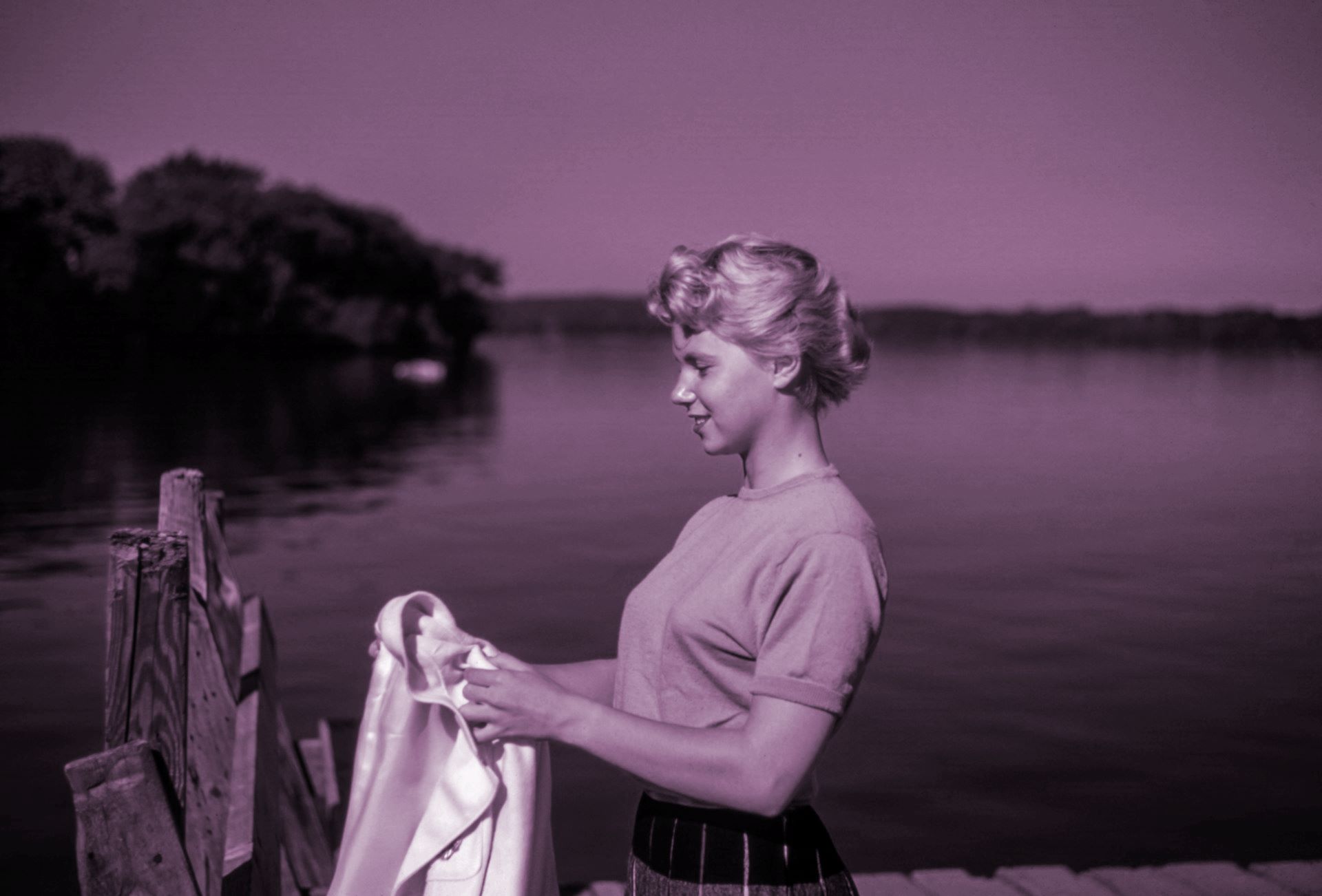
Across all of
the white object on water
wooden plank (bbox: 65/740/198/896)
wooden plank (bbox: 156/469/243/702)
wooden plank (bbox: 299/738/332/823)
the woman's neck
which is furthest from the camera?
the white object on water

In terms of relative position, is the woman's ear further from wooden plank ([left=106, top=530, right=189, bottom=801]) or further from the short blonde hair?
wooden plank ([left=106, top=530, right=189, bottom=801])

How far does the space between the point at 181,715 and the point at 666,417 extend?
57.2 metres

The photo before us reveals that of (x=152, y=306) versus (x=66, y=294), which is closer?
(x=66, y=294)

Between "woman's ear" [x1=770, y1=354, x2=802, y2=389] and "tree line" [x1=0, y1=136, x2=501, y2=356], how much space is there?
250 ft

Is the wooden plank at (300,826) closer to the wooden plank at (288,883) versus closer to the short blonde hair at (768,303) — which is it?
the wooden plank at (288,883)

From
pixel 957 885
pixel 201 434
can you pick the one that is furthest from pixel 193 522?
pixel 201 434

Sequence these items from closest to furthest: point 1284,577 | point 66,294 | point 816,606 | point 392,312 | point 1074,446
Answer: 1. point 816,606
2. point 1284,577
3. point 1074,446
4. point 66,294
5. point 392,312

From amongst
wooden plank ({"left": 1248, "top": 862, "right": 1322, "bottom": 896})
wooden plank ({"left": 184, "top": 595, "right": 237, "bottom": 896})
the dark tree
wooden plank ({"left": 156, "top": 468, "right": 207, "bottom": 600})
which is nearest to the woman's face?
wooden plank ({"left": 184, "top": 595, "right": 237, "bottom": 896})

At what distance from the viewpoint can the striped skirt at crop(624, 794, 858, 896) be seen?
8.55ft

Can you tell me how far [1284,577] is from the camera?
69.2ft

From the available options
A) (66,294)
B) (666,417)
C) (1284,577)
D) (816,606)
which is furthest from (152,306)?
(816,606)

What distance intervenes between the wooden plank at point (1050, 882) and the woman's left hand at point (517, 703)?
11.2ft

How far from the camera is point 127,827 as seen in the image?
2.34 metres

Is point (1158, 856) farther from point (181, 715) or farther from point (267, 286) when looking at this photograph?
point (267, 286)
